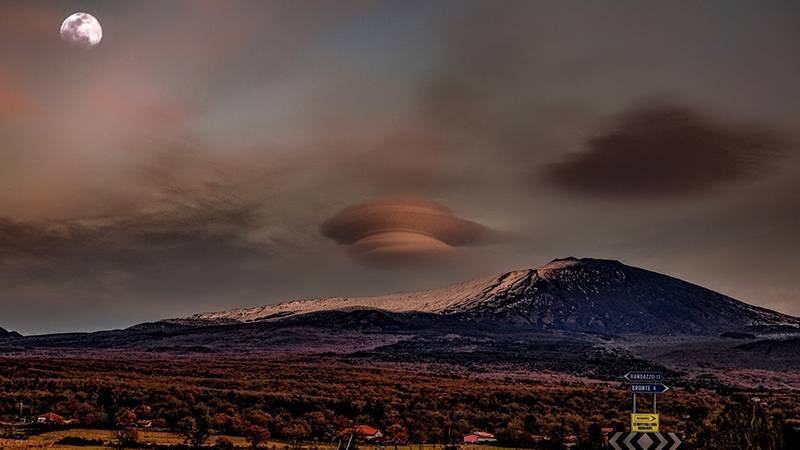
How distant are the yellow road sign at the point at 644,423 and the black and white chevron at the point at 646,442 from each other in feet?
0.67

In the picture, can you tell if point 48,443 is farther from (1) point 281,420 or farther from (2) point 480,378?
(2) point 480,378

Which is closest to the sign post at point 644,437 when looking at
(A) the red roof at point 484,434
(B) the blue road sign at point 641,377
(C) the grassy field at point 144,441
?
(B) the blue road sign at point 641,377

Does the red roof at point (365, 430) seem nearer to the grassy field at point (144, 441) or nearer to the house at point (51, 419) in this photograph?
the grassy field at point (144, 441)

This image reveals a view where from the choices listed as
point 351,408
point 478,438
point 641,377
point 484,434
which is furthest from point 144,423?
point 641,377

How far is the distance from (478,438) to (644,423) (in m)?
48.0

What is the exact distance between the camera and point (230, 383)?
104 meters

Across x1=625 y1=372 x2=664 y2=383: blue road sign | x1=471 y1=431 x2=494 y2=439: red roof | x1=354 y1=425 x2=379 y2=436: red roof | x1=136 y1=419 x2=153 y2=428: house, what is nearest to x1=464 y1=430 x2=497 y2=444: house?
x1=471 y1=431 x2=494 y2=439: red roof

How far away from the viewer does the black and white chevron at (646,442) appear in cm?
2238

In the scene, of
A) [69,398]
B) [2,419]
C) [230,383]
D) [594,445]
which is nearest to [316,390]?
[230,383]

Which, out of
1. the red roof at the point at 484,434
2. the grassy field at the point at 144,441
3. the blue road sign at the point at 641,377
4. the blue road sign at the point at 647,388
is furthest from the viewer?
the red roof at the point at 484,434

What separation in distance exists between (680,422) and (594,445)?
20721 mm

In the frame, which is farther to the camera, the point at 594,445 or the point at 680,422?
the point at 680,422

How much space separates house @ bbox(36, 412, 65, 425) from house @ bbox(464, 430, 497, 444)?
33.4m

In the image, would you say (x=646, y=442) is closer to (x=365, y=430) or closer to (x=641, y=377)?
(x=641, y=377)
